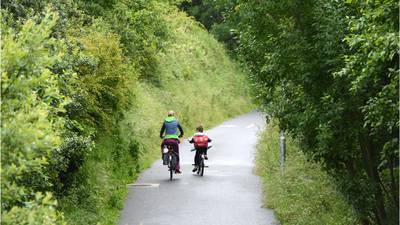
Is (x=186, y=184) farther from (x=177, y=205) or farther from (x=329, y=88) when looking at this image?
(x=329, y=88)

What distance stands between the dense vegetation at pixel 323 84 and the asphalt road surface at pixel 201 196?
2.75m

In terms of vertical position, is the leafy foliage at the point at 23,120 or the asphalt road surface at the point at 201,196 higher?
the leafy foliage at the point at 23,120

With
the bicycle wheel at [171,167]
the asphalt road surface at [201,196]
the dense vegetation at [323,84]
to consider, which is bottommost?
the asphalt road surface at [201,196]

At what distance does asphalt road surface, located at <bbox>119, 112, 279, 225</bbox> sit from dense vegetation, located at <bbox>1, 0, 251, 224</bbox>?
578mm

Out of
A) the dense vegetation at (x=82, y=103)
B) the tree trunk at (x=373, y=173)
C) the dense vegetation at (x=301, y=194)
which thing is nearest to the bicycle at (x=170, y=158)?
the dense vegetation at (x=82, y=103)

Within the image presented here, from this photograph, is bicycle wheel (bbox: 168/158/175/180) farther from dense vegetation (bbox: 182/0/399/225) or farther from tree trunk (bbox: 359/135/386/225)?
tree trunk (bbox: 359/135/386/225)

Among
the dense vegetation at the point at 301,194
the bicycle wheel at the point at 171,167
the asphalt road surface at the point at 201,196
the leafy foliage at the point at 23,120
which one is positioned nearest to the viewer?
the leafy foliage at the point at 23,120

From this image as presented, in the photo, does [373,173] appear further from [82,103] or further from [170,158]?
[170,158]

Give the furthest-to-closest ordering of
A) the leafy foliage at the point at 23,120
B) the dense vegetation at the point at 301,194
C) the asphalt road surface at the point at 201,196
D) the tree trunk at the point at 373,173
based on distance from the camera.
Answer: the asphalt road surface at the point at 201,196 < the dense vegetation at the point at 301,194 < the tree trunk at the point at 373,173 < the leafy foliage at the point at 23,120

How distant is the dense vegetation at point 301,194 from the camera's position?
41.5 ft

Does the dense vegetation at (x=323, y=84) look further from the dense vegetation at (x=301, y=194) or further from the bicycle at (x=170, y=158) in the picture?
the bicycle at (x=170, y=158)

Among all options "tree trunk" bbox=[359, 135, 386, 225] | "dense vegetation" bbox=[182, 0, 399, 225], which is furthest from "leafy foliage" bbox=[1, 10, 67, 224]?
"tree trunk" bbox=[359, 135, 386, 225]

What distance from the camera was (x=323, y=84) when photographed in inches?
417

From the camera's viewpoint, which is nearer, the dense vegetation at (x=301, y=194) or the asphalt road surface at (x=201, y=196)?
the dense vegetation at (x=301, y=194)
